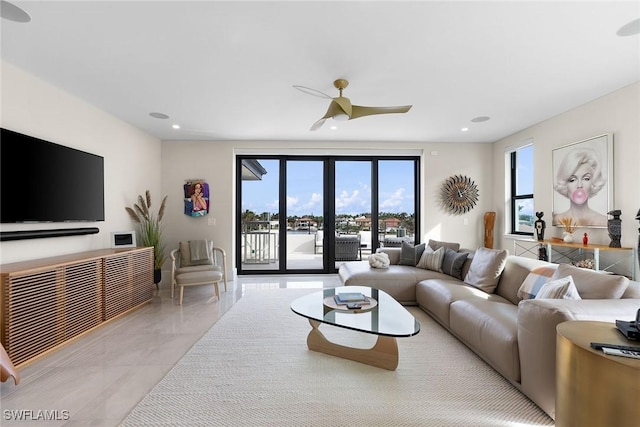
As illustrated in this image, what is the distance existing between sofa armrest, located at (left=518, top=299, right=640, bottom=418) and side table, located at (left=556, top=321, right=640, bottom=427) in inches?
4.9

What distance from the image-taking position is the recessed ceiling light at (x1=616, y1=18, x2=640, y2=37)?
6.53 feet

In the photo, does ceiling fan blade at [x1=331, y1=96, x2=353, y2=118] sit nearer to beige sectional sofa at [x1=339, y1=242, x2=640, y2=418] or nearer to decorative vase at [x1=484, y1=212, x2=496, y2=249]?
beige sectional sofa at [x1=339, y1=242, x2=640, y2=418]

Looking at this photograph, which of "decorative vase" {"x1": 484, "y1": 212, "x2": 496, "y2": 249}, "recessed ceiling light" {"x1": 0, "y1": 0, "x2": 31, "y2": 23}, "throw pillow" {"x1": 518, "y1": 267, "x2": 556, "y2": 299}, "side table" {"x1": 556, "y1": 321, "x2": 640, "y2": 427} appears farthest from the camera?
"decorative vase" {"x1": 484, "y1": 212, "x2": 496, "y2": 249}

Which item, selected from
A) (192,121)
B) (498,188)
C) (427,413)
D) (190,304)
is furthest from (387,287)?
(192,121)

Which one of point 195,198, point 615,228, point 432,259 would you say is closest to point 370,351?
point 432,259

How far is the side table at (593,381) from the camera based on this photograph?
1.13m

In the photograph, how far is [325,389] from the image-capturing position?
6.30 ft

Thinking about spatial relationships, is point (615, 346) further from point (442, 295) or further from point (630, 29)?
point (630, 29)

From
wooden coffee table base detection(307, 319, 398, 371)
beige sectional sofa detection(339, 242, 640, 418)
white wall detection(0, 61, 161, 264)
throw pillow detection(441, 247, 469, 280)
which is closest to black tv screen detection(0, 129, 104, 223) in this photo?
white wall detection(0, 61, 161, 264)

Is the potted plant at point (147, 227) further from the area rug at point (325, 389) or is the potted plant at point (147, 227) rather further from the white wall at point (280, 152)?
the area rug at point (325, 389)

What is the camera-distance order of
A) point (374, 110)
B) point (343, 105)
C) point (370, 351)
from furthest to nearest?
point (374, 110) < point (343, 105) < point (370, 351)

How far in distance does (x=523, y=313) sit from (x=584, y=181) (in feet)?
9.33

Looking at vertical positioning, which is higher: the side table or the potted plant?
the potted plant

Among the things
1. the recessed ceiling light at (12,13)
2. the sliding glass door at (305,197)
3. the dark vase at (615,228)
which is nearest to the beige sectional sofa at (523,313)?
the dark vase at (615,228)
